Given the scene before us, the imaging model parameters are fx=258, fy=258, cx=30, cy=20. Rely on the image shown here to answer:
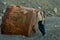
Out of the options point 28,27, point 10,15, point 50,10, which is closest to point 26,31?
point 28,27

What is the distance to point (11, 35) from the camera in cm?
1378

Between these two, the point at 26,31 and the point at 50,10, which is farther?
the point at 50,10

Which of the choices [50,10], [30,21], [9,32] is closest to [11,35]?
[9,32]

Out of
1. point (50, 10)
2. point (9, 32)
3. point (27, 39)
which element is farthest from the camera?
point (50, 10)

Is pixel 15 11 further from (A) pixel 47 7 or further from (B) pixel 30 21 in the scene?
(A) pixel 47 7

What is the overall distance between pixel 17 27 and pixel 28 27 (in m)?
0.59

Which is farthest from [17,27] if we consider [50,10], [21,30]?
[50,10]

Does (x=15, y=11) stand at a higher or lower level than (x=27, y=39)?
higher

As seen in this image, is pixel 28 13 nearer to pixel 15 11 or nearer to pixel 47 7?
pixel 15 11

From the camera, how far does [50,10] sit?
111 feet

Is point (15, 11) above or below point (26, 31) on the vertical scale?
above

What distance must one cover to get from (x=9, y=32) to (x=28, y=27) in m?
1.08

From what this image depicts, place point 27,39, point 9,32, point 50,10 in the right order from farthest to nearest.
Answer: point 50,10
point 9,32
point 27,39

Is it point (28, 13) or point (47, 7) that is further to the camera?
point (47, 7)
